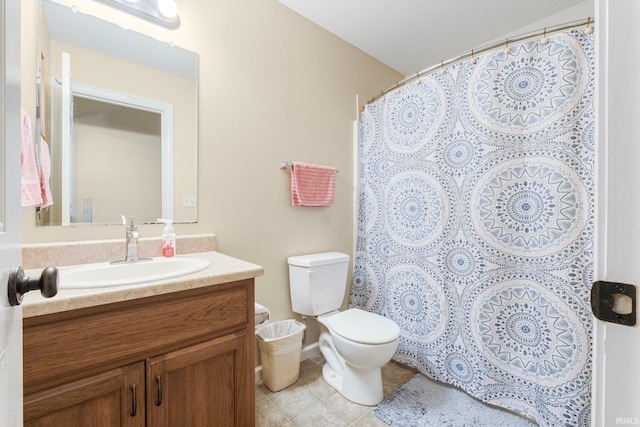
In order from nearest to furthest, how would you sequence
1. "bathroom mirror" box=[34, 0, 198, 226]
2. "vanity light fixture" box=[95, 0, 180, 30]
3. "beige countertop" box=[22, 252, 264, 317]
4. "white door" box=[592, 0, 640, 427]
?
"white door" box=[592, 0, 640, 427] < "beige countertop" box=[22, 252, 264, 317] < "bathroom mirror" box=[34, 0, 198, 226] < "vanity light fixture" box=[95, 0, 180, 30]

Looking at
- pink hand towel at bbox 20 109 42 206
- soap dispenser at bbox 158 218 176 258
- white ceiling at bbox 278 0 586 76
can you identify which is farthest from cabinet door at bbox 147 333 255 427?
white ceiling at bbox 278 0 586 76

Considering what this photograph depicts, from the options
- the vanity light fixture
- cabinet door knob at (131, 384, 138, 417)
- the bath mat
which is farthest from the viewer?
the bath mat

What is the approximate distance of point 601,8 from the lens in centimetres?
43

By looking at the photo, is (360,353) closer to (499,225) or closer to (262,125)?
(499,225)

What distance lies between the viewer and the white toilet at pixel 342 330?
54.3 inches

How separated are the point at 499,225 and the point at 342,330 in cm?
100

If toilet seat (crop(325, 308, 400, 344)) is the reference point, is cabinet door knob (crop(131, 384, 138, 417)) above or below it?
above

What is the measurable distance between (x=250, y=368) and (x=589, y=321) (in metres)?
1.44

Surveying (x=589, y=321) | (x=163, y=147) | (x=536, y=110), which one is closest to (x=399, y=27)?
(x=536, y=110)

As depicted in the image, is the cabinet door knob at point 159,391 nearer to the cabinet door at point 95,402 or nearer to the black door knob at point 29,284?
the cabinet door at point 95,402

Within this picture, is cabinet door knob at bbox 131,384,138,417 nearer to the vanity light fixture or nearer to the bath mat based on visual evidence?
the bath mat

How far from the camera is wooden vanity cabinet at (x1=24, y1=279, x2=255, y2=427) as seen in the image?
71 cm

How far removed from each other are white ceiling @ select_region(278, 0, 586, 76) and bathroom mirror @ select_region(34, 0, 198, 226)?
1009 millimetres

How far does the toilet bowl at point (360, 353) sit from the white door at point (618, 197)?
39.8 inches
